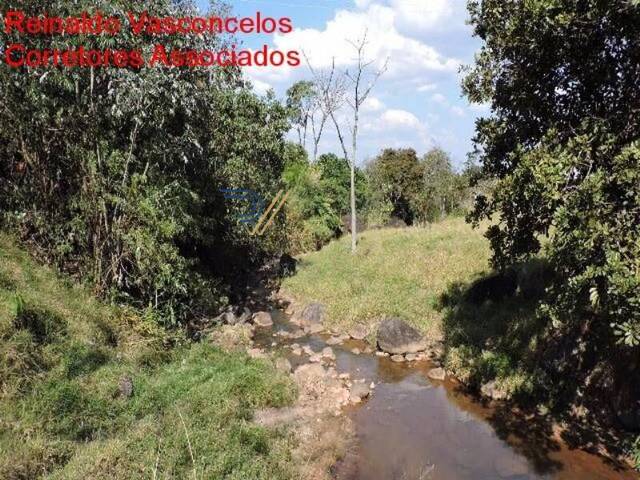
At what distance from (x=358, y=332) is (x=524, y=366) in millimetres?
6112

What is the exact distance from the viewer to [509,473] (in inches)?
364

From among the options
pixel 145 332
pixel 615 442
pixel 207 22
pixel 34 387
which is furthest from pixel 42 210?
pixel 615 442

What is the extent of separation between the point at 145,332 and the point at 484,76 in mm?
10167

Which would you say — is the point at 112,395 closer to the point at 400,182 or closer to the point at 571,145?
the point at 571,145

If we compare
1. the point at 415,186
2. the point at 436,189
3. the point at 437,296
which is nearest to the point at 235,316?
the point at 437,296

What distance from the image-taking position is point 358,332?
1708cm

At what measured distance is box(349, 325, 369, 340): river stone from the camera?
17.0 metres

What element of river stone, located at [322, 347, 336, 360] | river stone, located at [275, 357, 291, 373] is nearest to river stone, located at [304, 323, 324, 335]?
river stone, located at [322, 347, 336, 360]

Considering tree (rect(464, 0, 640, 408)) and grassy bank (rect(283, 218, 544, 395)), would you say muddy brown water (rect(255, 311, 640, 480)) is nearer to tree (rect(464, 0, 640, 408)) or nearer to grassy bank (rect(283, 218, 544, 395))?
grassy bank (rect(283, 218, 544, 395))

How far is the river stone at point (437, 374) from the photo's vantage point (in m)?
13.7

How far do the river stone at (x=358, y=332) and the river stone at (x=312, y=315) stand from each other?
1.62 metres

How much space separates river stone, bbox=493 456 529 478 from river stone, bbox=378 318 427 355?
5732 millimetres

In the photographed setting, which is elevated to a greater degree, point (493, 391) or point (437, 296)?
point (437, 296)

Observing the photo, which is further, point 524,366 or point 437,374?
point 437,374
